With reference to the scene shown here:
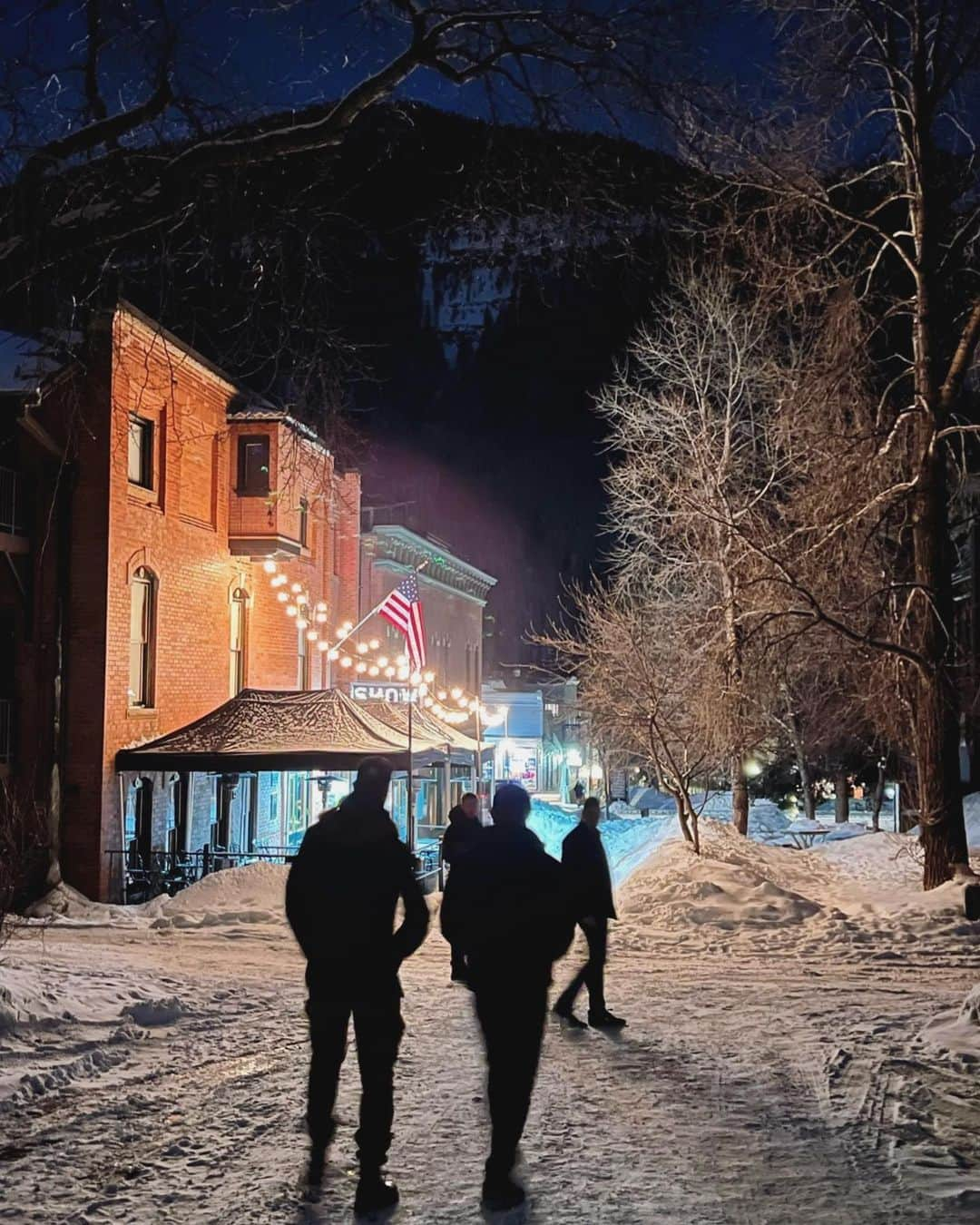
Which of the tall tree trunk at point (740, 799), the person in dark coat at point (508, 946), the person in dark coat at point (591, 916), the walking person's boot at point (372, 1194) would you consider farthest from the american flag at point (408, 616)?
the walking person's boot at point (372, 1194)

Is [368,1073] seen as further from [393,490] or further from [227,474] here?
[393,490]

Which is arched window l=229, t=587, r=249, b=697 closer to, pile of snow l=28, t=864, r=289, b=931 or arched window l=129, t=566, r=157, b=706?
arched window l=129, t=566, r=157, b=706

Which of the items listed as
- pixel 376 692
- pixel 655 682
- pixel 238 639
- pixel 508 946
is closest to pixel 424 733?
pixel 376 692

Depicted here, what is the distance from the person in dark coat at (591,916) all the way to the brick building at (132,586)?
9373 mm

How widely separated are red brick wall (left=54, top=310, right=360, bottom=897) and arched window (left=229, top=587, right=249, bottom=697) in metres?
0.15

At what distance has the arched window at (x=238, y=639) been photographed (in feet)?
87.0

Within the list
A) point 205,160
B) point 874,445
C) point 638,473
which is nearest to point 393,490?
point 638,473

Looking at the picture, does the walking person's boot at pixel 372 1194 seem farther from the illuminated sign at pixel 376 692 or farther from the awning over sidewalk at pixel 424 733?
the illuminated sign at pixel 376 692

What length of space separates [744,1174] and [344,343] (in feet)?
22.4

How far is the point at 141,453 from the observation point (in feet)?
74.7

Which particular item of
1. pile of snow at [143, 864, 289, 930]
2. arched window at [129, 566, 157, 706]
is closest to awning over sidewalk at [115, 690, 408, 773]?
arched window at [129, 566, 157, 706]

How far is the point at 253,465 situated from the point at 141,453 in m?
3.31

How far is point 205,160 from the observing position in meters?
8.79

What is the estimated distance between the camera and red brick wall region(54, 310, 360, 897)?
68.3ft
